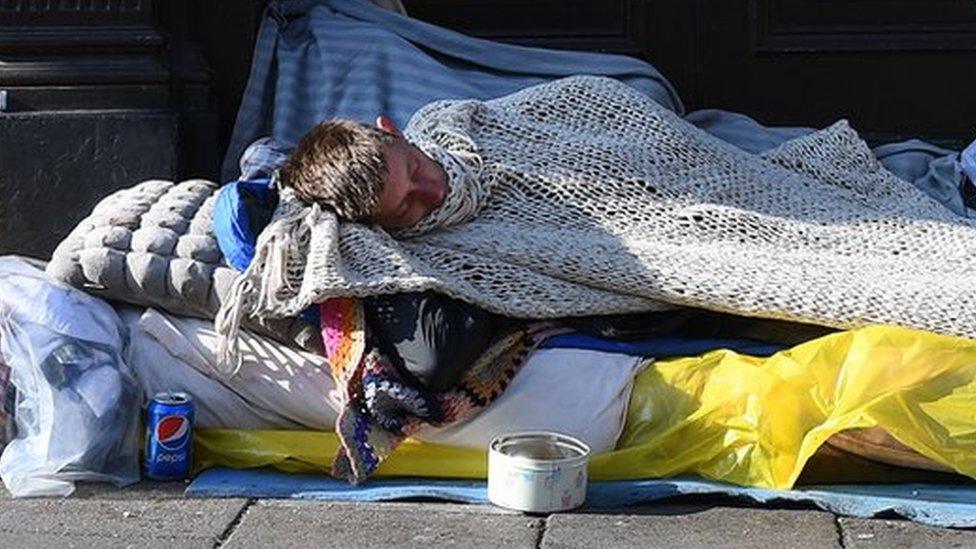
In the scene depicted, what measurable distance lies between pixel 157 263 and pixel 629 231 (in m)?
1.03

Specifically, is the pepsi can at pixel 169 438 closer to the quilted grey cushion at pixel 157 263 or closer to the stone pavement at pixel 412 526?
the stone pavement at pixel 412 526

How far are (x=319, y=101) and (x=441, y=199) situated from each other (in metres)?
1.06

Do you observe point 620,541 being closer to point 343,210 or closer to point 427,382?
point 427,382

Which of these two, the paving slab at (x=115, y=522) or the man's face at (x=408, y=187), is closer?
the paving slab at (x=115, y=522)

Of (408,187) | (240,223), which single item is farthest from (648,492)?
(240,223)

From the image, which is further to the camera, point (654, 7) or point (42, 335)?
point (654, 7)

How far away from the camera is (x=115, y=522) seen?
3672 mm

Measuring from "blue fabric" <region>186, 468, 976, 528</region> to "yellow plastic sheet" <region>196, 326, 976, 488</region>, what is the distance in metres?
0.05

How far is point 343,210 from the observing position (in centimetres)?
391

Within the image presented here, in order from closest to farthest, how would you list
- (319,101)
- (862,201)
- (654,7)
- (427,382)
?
(427,382) < (862,201) < (319,101) < (654,7)

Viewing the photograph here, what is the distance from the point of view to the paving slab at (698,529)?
3.54 meters

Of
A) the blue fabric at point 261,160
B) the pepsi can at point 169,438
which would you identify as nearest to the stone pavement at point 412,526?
the pepsi can at point 169,438

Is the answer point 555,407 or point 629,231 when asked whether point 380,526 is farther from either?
point 629,231

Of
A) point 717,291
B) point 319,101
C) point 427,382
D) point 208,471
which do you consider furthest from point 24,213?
point 717,291
